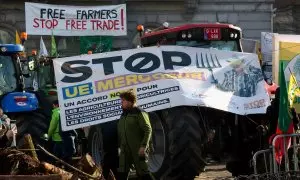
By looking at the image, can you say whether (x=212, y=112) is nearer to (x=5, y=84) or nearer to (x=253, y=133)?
(x=253, y=133)

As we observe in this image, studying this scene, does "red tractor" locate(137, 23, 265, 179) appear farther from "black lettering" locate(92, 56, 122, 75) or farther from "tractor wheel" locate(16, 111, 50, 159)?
"tractor wheel" locate(16, 111, 50, 159)

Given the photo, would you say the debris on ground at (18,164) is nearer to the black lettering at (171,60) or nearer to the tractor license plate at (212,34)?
the black lettering at (171,60)

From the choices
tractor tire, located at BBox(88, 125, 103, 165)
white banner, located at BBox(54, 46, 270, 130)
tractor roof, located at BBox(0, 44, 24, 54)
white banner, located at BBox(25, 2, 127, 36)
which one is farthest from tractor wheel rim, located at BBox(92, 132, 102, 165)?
white banner, located at BBox(25, 2, 127, 36)

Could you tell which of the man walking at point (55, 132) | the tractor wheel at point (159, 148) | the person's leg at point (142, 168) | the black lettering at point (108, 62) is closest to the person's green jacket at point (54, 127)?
the man walking at point (55, 132)

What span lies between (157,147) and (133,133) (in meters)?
1.59

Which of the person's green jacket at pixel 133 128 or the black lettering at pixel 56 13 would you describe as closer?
the person's green jacket at pixel 133 128

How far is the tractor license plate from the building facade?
48.0ft

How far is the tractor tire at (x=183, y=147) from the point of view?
897cm

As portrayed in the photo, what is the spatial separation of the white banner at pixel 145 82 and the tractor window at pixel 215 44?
20.3 inches

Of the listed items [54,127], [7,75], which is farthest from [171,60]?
[7,75]

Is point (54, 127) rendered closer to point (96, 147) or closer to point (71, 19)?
point (96, 147)

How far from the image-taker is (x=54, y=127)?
11.7 meters

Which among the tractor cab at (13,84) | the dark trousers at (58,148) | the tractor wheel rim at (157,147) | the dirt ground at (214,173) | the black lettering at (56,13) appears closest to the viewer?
the tractor wheel rim at (157,147)

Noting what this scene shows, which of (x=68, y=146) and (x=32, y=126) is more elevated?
(x=32, y=126)
